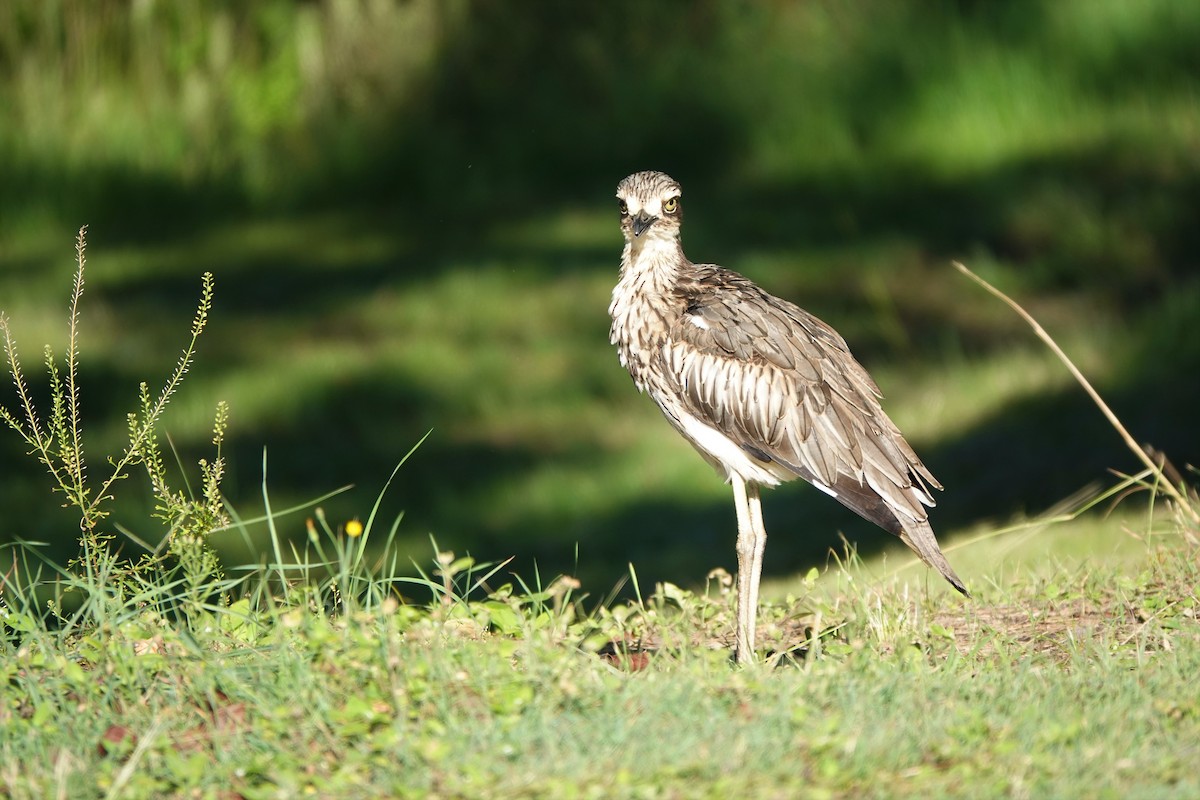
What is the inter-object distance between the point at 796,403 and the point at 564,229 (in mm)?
7703

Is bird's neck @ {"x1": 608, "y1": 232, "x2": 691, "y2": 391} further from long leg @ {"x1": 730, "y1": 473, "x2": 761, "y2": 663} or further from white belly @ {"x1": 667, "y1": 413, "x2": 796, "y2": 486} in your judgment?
long leg @ {"x1": 730, "y1": 473, "x2": 761, "y2": 663}

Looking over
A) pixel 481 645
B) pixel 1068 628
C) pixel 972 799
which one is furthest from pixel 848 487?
pixel 972 799

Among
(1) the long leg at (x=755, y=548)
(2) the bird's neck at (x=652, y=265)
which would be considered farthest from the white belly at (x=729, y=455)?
(2) the bird's neck at (x=652, y=265)

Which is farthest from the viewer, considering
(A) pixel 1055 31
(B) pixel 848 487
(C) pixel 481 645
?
(A) pixel 1055 31

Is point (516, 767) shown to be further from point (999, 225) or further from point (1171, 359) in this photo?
point (999, 225)

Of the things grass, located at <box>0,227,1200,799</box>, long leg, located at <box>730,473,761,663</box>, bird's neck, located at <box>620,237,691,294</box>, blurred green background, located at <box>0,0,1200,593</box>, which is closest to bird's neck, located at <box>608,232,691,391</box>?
bird's neck, located at <box>620,237,691,294</box>

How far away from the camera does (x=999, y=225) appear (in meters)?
11.9

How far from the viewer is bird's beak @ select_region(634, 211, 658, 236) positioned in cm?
584

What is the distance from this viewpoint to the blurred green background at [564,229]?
9.57m

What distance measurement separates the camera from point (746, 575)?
5.41 metres

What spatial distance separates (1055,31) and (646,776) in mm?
10442

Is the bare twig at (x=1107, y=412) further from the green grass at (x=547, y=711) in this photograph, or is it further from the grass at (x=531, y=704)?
the green grass at (x=547, y=711)

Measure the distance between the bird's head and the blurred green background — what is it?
2947 mm

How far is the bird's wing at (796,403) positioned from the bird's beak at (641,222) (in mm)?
350
